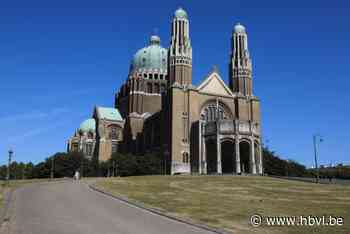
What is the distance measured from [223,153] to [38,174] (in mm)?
42876

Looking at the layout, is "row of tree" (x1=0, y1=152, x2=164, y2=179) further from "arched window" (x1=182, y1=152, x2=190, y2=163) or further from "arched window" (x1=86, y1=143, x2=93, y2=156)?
"arched window" (x1=86, y1=143, x2=93, y2=156)

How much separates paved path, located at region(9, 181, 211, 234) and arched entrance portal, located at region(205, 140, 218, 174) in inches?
1943

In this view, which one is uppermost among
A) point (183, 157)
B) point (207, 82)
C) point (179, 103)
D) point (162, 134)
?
point (207, 82)

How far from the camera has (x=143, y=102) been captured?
102438 millimetres

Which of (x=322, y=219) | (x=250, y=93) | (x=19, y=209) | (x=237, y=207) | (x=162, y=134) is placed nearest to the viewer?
(x=322, y=219)

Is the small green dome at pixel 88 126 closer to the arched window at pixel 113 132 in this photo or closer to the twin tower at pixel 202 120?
the arched window at pixel 113 132

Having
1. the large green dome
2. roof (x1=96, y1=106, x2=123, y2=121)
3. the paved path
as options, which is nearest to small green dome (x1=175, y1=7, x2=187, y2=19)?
the large green dome

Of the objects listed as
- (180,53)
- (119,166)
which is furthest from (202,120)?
(119,166)

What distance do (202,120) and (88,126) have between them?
143ft

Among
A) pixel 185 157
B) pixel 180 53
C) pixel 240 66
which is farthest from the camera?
pixel 240 66

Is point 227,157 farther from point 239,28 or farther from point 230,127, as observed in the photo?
point 239,28

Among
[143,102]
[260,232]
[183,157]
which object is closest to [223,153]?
[183,157]

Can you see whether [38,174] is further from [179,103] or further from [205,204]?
[205,204]

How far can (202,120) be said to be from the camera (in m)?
77.7
